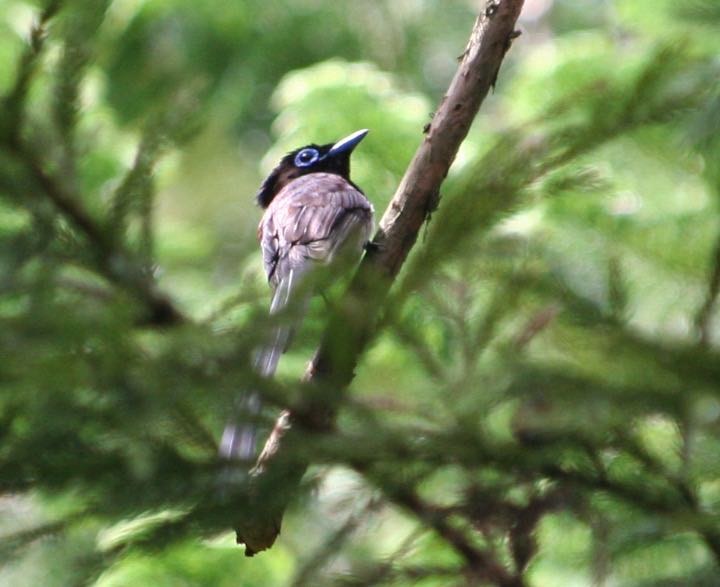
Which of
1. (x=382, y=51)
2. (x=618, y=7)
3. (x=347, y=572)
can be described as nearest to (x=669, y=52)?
(x=347, y=572)

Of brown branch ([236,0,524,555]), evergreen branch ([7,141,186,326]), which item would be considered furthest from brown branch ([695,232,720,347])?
brown branch ([236,0,524,555])

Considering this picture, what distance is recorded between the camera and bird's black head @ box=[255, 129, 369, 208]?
7.27 metres

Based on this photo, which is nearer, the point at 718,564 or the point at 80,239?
the point at 80,239

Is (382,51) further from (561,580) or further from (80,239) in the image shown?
(80,239)

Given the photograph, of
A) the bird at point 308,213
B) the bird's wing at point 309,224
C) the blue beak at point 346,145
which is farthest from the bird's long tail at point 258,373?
the blue beak at point 346,145

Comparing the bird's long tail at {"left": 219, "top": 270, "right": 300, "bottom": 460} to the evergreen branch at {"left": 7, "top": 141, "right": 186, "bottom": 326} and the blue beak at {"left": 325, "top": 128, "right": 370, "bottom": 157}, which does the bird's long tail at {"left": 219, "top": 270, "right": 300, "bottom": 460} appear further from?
the blue beak at {"left": 325, "top": 128, "right": 370, "bottom": 157}

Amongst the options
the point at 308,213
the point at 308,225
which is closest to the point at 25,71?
the point at 308,225

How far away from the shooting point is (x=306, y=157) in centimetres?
746

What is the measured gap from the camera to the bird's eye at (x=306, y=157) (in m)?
7.41

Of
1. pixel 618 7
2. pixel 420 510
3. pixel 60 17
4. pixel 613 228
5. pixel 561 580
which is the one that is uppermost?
pixel 60 17

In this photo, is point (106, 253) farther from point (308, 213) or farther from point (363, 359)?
point (308, 213)

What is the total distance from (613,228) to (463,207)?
17.7 ft

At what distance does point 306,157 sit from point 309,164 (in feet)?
0.36

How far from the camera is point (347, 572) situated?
246cm
